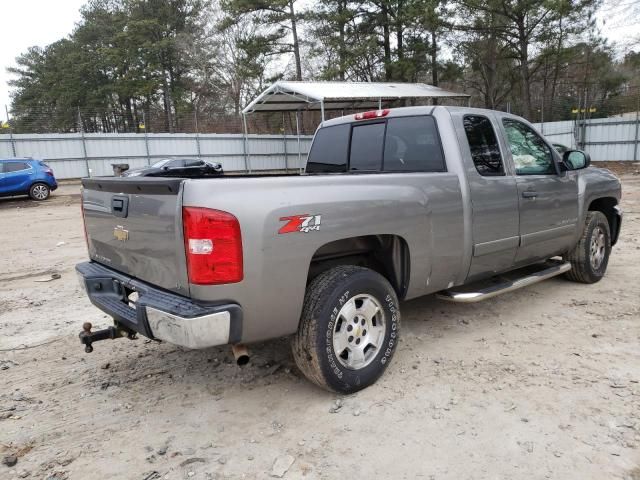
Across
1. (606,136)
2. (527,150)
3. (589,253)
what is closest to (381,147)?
(527,150)

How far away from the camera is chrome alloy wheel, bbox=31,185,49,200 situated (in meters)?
17.4

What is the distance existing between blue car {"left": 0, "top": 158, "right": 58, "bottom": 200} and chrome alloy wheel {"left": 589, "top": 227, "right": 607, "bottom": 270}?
17630mm

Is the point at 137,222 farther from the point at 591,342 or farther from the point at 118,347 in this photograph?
the point at 591,342

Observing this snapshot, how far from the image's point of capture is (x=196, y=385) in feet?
11.3

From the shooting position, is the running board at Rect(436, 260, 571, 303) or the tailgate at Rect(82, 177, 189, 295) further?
the running board at Rect(436, 260, 571, 303)

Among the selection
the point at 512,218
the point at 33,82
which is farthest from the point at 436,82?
the point at 33,82

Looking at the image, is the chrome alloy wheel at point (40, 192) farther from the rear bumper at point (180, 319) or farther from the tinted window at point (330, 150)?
the rear bumper at point (180, 319)

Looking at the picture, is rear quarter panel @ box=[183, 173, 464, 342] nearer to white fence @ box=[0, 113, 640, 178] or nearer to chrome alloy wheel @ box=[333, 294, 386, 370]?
chrome alloy wheel @ box=[333, 294, 386, 370]

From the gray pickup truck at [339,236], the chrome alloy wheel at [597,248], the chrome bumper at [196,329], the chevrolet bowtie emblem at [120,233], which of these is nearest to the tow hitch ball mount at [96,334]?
the gray pickup truck at [339,236]

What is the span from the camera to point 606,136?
22938 mm

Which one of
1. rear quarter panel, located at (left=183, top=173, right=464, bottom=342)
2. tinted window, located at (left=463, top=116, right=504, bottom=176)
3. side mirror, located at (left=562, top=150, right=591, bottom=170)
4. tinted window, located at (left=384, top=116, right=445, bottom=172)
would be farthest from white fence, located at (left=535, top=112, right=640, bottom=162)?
rear quarter panel, located at (left=183, top=173, right=464, bottom=342)

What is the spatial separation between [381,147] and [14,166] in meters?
16.8

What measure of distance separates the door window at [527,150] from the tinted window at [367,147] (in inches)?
45.1

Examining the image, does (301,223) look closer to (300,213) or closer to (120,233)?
(300,213)
